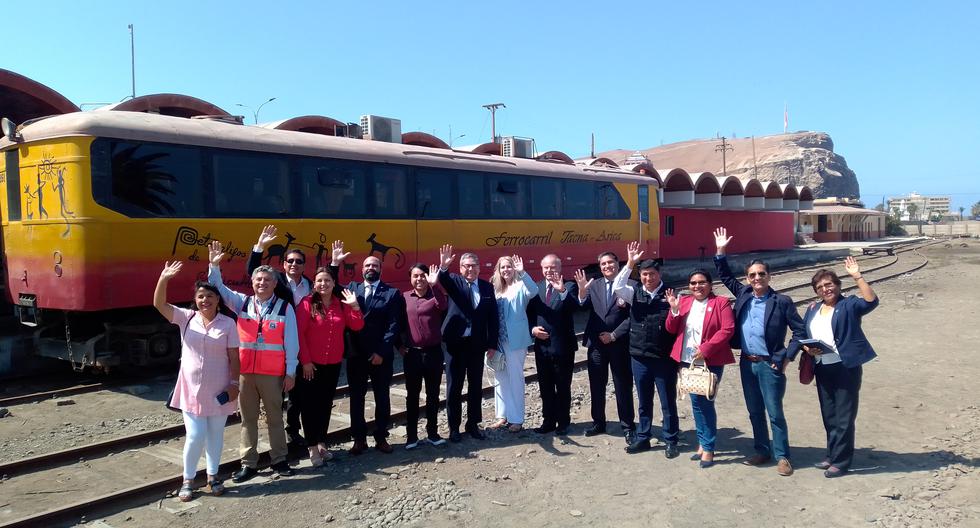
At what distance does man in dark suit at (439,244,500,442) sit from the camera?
6.30 meters

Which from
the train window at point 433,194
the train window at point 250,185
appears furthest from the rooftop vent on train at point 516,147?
the train window at point 250,185

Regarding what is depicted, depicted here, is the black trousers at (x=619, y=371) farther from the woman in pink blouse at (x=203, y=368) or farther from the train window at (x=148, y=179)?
the train window at (x=148, y=179)

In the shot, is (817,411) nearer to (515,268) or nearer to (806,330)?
(806,330)

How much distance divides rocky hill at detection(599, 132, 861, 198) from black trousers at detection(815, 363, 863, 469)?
11063cm

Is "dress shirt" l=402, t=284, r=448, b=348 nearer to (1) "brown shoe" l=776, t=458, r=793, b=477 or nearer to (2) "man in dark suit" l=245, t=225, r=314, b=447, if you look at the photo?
(2) "man in dark suit" l=245, t=225, r=314, b=447

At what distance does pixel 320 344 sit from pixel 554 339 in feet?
6.92

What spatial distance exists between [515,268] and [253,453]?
9.08 feet

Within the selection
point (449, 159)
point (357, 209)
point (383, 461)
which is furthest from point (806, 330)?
point (449, 159)

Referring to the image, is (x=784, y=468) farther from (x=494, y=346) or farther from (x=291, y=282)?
(x=291, y=282)

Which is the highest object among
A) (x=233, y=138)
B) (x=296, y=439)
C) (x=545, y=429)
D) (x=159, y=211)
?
(x=233, y=138)

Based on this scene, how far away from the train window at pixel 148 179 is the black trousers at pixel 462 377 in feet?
14.3

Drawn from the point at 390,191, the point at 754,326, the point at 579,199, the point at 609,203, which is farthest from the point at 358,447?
the point at 609,203

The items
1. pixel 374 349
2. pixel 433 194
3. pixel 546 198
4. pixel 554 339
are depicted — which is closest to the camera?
pixel 374 349

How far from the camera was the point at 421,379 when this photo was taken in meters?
6.36
